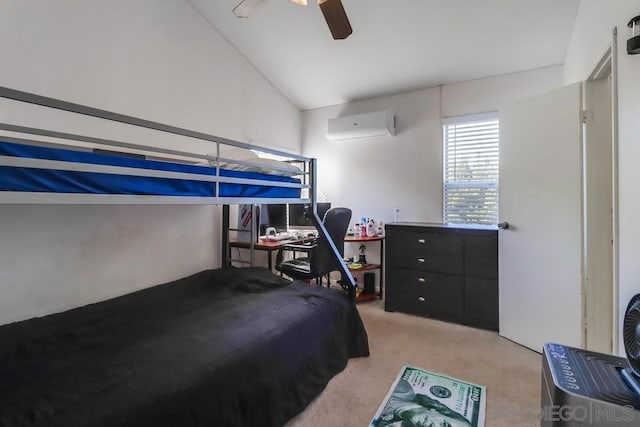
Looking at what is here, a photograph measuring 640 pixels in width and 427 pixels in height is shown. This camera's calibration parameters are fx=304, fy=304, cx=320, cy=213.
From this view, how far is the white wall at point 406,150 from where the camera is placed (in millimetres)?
3057

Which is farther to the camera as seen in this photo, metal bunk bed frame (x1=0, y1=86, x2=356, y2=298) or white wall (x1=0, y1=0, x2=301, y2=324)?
white wall (x1=0, y1=0, x2=301, y2=324)

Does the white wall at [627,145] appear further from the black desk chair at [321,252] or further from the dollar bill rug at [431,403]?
the black desk chair at [321,252]

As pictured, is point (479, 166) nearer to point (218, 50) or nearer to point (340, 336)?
point (340, 336)

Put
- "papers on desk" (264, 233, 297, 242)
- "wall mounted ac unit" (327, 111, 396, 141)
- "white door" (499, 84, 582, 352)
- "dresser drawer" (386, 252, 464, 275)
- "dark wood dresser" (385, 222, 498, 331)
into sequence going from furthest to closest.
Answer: "wall mounted ac unit" (327, 111, 396, 141) → "papers on desk" (264, 233, 297, 242) → "dresser drawer" (386, 252, 464, 275) → "dark wood dresser" (385, 222, 498, 331) → "white door" (499, 84, 582, 352)

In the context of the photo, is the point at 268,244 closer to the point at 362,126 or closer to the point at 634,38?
the point at 362,126

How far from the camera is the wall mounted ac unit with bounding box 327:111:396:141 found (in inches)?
136

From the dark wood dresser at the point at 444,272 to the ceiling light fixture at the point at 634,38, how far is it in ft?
5.55

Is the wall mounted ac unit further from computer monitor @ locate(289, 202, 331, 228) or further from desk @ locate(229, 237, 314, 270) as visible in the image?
desk @ locate(229, 237, 314, 270)

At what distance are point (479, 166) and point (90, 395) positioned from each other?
11.3ft

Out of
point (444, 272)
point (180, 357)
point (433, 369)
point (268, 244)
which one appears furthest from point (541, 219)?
point (180, 357)

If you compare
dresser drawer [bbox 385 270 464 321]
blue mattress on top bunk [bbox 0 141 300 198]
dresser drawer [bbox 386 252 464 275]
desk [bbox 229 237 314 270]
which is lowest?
dresser drawer [bbox 385 270 464 321]

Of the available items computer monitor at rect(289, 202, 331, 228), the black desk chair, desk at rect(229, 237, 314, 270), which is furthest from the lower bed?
computer monitor at rect(289, 202, 331, 228)

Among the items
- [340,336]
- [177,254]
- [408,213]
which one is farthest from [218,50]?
[340,336]

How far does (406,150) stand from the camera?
11.6 ft
